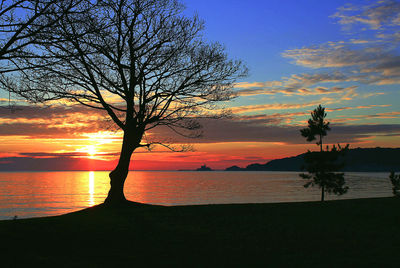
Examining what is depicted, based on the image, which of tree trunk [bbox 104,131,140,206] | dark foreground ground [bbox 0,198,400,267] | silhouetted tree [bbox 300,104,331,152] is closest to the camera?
dark foreground ground [bbox 0,198,400,267]

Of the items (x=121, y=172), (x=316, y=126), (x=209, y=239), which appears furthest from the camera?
(x=316, y=126)

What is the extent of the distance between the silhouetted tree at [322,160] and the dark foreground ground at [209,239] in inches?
1069

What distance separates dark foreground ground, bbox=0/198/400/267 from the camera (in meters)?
9.07

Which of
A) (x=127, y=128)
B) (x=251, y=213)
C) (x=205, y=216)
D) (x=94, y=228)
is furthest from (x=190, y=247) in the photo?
(x=127, y=128)

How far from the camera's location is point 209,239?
457 inches

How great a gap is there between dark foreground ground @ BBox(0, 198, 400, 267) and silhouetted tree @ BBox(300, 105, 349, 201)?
27.2 metres

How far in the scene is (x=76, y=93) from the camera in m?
20.9

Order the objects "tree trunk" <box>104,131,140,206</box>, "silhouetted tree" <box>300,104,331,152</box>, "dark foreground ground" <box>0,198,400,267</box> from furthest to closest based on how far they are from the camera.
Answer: "silhouetted tree" <box>300,104,331,152</box>, "tree trunk" <box>104,131,140,206</box>, "dark foreground ground" <box>0,198,400,267</box>

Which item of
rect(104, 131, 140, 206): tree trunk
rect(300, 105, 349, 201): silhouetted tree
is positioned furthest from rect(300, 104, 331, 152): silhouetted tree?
rect(104, 131, 140, 206): tree trunk

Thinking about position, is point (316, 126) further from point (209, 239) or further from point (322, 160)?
point (209, 239)

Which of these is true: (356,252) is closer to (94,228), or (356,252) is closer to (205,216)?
(205,216)

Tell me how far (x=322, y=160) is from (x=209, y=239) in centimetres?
3585

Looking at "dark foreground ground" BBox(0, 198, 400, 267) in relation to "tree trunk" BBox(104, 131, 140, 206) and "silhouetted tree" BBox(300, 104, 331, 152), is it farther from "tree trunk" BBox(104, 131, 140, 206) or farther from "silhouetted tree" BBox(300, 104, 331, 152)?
"silhouetted tree" BBox(300, 104, 331, 152)


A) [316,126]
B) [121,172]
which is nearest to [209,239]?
[121,172]
